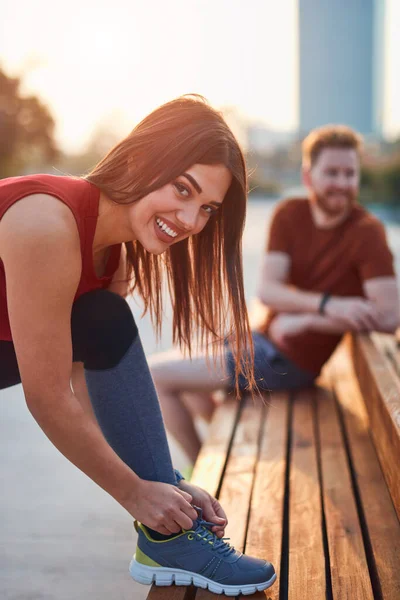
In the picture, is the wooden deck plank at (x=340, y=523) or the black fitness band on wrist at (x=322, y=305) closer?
the wooden deck plank at (x=340, y=523)

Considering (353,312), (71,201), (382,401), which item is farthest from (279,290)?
(71,201)

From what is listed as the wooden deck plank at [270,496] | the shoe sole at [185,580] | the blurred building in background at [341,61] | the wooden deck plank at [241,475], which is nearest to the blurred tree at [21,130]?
the wooden deck plank at [241,475]

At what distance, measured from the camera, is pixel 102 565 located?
2.12 m

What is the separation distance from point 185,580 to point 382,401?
76 cm

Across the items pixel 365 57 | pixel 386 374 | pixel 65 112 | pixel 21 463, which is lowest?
pixel 365 57

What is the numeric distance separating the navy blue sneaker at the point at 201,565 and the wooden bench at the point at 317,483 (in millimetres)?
27

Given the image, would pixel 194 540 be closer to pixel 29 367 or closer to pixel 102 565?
pixel 29 367

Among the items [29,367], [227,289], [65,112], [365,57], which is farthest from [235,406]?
[365,57]

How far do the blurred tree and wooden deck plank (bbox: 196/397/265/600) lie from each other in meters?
15.0

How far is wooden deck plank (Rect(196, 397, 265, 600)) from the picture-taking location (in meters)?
1.73

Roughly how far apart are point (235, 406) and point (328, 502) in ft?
2.87

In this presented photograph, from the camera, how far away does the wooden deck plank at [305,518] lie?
151 centimetres

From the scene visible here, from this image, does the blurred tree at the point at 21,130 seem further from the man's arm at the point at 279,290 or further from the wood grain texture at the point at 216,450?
the wood grain texture at the point at 216,450

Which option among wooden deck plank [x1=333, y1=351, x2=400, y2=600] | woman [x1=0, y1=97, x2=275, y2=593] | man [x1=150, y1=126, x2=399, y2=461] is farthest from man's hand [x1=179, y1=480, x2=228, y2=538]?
man [x1=150, y1=126, x2=399, y2=461]
